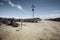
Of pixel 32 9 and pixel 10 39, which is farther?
pixel 32 9

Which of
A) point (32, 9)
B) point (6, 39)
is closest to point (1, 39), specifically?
point (6, 39)

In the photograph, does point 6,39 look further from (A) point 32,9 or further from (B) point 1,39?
(A) point 32,9

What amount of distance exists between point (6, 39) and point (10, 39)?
15.5 inches

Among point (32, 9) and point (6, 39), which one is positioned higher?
point (32, 9)

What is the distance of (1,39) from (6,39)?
1.64 feet

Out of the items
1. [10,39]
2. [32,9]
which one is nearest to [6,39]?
[10,39]

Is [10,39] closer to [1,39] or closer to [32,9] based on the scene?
[1,39]

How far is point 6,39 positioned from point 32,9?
136 ft

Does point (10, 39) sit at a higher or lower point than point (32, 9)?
lower

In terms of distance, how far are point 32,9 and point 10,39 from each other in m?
41.3

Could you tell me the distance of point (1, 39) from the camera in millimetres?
7309

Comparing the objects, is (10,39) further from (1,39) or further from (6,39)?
(1,39)

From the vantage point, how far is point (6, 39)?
7305mm

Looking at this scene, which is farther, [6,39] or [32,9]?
[32,9]
